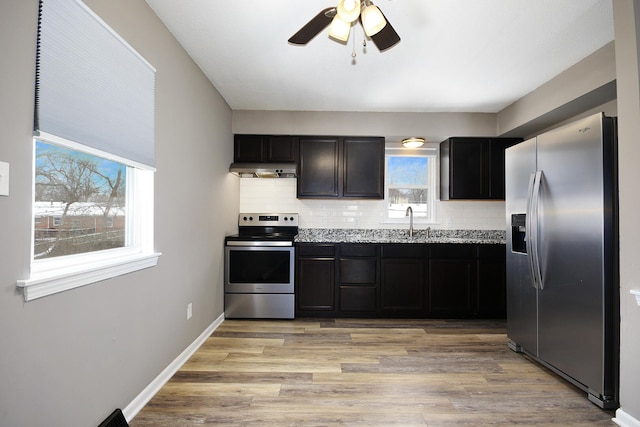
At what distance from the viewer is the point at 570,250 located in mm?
2285

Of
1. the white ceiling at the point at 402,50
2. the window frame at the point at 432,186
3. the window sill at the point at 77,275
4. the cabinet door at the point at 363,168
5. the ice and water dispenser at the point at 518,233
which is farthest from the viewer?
the window frame at the point at 432,186

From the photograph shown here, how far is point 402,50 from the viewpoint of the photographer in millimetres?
2703

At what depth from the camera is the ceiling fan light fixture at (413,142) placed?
13.7 feet

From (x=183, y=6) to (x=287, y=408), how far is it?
264cm

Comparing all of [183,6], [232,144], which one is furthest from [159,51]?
[232,144]

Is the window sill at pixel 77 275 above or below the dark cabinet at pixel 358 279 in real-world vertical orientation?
above

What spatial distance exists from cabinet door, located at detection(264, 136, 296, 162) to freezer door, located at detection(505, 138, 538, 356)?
94.5 inches

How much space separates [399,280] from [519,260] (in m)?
1.40

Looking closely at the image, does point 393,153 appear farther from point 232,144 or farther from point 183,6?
point 183,6

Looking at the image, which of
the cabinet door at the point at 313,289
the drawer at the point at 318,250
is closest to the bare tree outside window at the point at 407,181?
the drawer at the point at 318,250

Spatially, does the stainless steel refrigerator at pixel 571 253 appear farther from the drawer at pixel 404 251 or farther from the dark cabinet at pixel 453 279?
the drawer at pixel 404 251

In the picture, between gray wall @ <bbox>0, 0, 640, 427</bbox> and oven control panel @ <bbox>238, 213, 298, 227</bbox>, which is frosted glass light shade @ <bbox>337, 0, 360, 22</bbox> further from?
oven control panel @ <bbox>238, 213, 298, 227</bbox>

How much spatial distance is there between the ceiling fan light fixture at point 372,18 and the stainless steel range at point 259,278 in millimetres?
2538

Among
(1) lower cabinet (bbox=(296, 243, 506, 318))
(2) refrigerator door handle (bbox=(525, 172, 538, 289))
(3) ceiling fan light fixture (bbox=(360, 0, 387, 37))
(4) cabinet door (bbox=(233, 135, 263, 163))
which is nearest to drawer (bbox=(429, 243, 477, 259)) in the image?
(1) lower cabinet (bbox=(296, 243, 506, 318))
